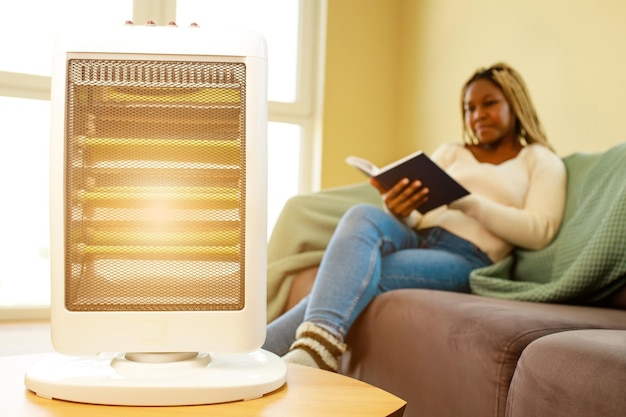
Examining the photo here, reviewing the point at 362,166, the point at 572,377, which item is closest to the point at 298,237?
the point at 362,166

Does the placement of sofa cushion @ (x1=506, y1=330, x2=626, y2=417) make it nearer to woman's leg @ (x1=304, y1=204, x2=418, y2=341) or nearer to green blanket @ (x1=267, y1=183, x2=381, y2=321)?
woman's leg @ (x1=304, y1=204, x2=418, y2=341)

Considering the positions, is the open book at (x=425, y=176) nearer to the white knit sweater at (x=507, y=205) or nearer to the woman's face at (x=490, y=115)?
the white knit sweater at (x=507, y=205)

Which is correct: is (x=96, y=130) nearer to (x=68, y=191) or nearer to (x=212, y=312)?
(x=68, y=191)

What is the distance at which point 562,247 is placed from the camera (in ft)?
5.16

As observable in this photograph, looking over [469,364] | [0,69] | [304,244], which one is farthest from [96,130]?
[0,69]

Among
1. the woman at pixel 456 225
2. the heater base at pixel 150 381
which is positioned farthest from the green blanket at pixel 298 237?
the heater base at pixel 150 381

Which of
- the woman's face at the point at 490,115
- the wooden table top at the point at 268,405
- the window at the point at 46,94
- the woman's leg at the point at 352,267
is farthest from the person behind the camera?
the window at the point at 46,94

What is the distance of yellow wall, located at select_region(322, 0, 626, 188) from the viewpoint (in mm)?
2234

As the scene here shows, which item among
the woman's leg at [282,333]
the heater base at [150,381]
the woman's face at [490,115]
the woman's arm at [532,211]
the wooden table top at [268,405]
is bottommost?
the woman's leg at [282,333]

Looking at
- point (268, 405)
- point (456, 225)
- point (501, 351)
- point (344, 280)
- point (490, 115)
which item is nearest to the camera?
point (268, 405)

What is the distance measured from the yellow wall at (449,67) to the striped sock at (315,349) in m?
1.39

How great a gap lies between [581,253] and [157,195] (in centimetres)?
108

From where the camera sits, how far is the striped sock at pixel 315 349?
42.9 inches

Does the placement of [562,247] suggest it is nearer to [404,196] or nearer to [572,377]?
[404,196]
